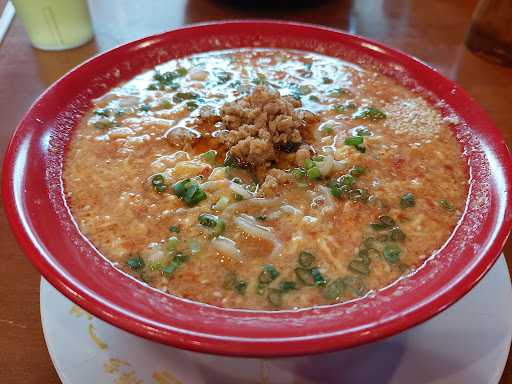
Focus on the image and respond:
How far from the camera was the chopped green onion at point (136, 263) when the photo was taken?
1.55m

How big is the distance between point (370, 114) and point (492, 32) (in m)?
1.66

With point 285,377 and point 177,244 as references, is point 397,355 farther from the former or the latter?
point 177,244

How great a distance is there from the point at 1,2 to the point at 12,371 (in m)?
3.13

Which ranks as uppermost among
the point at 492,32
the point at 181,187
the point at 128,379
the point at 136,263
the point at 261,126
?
the point at 492,32

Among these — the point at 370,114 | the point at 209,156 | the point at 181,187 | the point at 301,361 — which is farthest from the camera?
the point at 370,114

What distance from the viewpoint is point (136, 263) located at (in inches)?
61.3

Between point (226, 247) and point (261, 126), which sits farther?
point (261, 126)

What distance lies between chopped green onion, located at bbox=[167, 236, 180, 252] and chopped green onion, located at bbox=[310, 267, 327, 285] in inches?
17.5

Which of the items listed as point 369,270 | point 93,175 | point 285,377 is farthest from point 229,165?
point 285,377

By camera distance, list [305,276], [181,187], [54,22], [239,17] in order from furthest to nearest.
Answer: [239,17], [54,22], [181,187], [305,276]

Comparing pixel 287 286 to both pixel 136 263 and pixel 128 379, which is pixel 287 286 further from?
pixel 128 379

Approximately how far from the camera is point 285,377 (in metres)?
1.61

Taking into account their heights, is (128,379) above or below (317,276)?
below

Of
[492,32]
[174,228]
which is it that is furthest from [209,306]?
[492,32]
